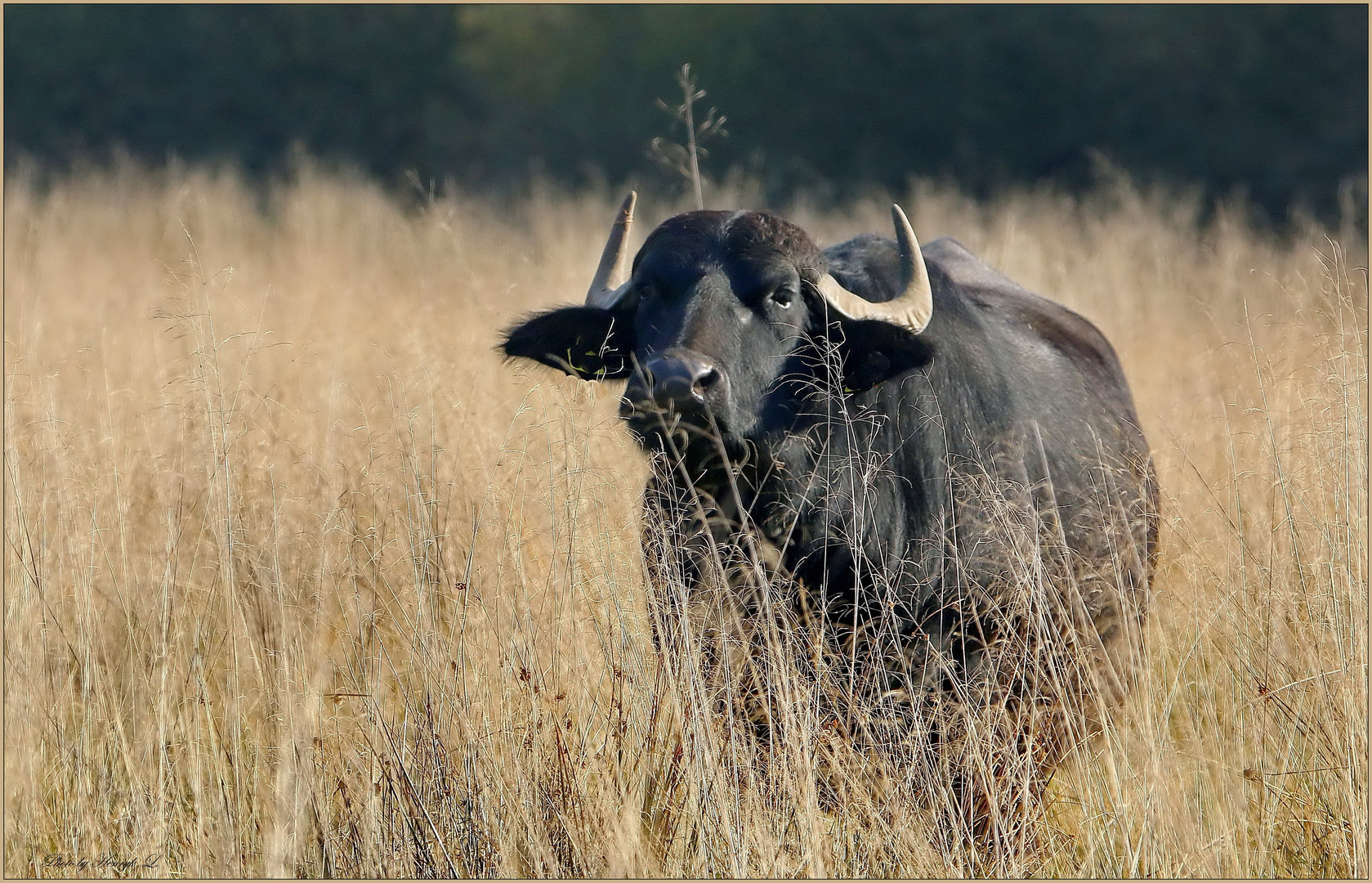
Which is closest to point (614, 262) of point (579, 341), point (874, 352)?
point (579, 341)

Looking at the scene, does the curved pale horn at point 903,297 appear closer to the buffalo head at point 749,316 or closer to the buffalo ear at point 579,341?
the buffalo head at point 749,316

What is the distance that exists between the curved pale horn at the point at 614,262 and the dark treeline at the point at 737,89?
1526 centimetres

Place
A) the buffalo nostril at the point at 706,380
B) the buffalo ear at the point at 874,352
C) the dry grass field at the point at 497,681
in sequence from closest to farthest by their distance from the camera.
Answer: the dry grass field at the point at 497,681, the buffalo nostril at the point at 706,380, the buffalo ear at the point at 874,352

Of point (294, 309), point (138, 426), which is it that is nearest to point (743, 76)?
point (294, 309)

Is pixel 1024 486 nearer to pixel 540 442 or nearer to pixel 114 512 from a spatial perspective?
pixel 540 442

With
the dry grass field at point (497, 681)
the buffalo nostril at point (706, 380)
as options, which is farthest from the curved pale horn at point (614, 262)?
the buffalo nostril at point (706, 380)

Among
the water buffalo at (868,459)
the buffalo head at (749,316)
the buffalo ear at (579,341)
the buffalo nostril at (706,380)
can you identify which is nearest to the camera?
the buffalo nostril at (706,380)

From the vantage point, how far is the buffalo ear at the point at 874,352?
371 cm

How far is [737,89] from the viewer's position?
77.5ft

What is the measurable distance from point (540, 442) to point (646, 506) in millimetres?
1127

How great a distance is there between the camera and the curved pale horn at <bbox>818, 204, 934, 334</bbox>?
12.2 ft

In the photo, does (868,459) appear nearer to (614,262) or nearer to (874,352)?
(874,352)

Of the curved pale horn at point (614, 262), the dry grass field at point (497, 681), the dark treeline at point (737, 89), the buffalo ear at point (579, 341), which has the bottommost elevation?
the dry grass field at point (497, 681)

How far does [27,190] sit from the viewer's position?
46.1ft
